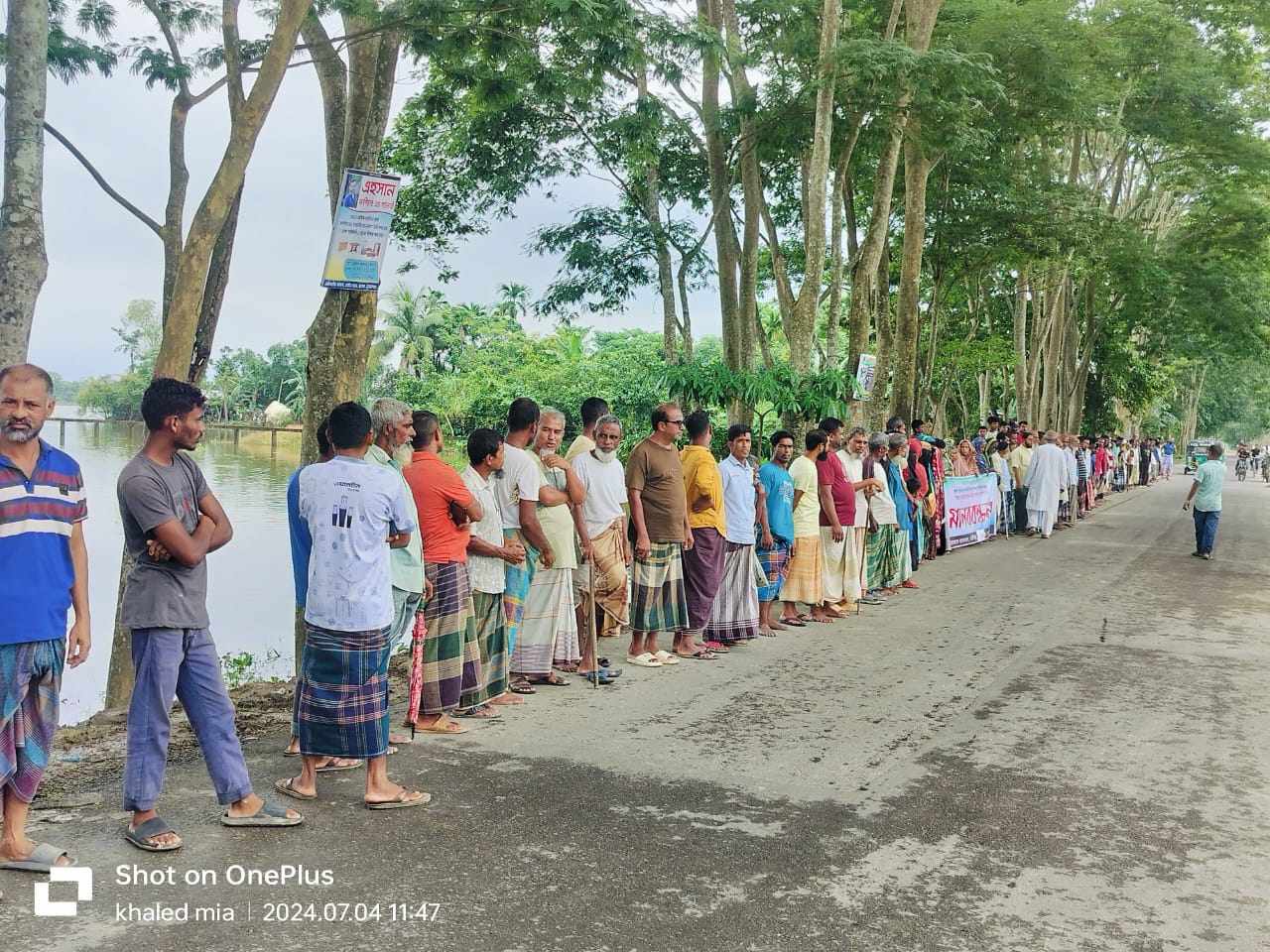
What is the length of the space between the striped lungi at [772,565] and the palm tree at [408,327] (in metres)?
36.0

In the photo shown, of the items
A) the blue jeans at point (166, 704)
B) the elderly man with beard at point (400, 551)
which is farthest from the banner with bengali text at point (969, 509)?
the blue jeans at point (166, 704)

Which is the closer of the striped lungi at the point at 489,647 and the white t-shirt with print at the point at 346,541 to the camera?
the white t-shirt with print at the point at 346,541

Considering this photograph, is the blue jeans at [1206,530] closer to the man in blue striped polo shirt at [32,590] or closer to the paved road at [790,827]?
the paved road at [790,827]

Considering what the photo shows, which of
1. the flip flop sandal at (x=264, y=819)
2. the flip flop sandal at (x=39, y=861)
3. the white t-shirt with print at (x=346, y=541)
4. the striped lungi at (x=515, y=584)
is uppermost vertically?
the white t-shirt with print at (x=346, y=541)

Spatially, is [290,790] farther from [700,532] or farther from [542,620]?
[700,532]

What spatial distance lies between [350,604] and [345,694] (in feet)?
1.33

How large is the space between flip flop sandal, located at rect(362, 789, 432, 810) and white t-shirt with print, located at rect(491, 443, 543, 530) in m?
2.29

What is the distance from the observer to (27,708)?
4.15 metres

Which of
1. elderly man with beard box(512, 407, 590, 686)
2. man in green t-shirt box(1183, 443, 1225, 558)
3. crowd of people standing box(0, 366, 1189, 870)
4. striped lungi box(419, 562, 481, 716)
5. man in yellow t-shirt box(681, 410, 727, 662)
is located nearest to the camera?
crowd of people standing box(0, 366, 1189, 870)

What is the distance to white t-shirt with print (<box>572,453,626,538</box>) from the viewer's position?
26.1 ft

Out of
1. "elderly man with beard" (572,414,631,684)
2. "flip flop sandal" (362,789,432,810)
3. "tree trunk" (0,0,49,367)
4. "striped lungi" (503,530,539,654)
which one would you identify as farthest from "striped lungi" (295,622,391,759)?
"tree trunk" (0,0,49,367)

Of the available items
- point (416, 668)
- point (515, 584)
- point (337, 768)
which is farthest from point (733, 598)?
point (337, 768)

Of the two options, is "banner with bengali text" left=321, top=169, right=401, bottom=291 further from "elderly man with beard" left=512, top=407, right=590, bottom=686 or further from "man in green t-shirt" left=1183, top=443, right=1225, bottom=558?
"man in green t-shirt" left=1183, top=443, right=1225, bottom=558

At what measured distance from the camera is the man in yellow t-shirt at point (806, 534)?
9.95 metres
